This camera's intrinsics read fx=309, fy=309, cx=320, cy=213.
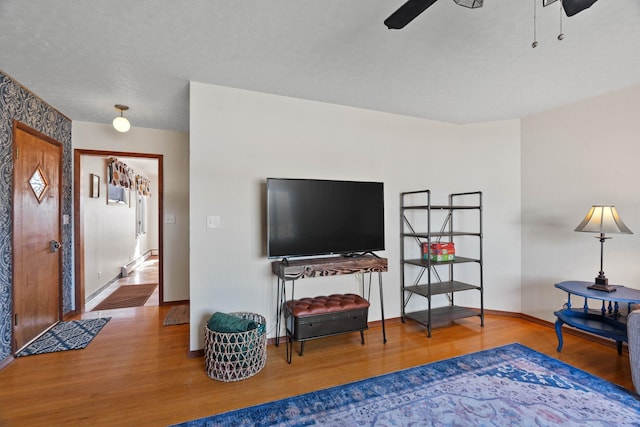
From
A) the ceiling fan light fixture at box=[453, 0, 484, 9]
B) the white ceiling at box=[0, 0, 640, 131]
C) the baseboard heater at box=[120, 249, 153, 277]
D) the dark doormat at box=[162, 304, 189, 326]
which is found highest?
the white ceiling at box=[0, 0, 640, 131]

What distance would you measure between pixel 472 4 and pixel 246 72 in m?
1.75

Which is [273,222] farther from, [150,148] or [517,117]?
[517,117]

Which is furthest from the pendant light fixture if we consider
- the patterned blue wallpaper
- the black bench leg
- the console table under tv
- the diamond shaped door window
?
the black bench leg

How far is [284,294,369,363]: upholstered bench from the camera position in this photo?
106 inches

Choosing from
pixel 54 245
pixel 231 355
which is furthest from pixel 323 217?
pixel 54 245

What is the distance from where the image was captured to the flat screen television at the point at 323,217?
2.77 metres

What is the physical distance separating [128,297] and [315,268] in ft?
11.5

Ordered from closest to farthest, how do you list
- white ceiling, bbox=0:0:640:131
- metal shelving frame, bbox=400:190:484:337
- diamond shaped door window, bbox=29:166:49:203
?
white ceiling, bbox=0:0:640:131
diamond shaped door window, bbox=29:166:49:203
metal shelving frame, bbox=400:190:484:337

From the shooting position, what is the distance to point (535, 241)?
11.8ft

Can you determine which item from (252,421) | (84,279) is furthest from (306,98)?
(84,279)

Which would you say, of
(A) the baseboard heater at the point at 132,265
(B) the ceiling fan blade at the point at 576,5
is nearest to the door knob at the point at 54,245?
(A) the baseboard heater at the point at 132,265

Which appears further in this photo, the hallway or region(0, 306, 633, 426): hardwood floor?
the hallway

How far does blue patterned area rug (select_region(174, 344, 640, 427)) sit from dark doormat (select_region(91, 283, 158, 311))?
121 inches

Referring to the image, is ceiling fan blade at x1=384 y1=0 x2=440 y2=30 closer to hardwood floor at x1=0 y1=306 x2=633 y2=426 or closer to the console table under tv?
the console table under tv
